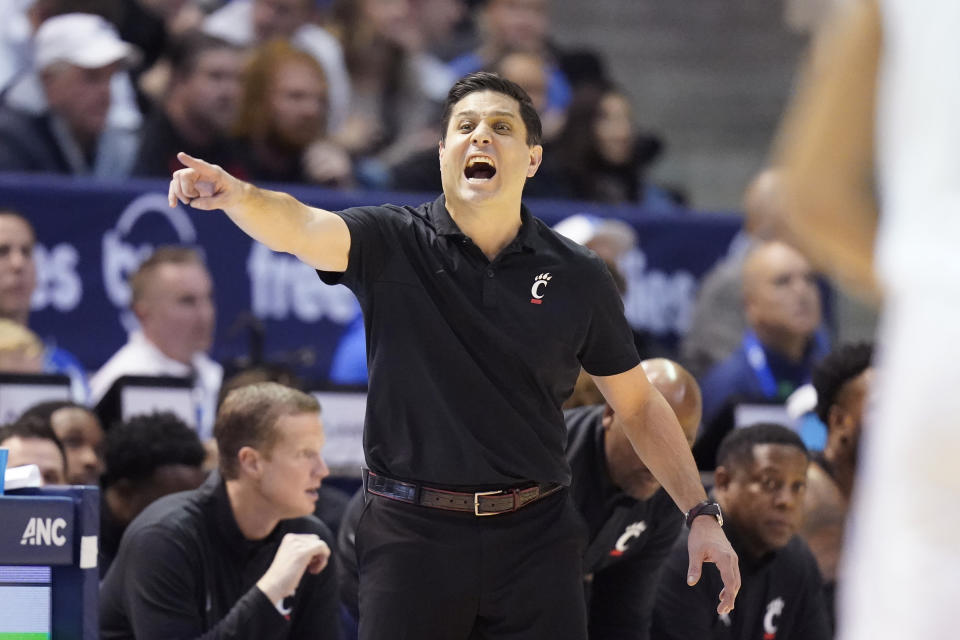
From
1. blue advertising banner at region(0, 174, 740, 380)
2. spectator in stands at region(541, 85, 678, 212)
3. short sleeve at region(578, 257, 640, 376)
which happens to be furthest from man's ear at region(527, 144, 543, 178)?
spectator in stands at region(541, 85, 678, 212)

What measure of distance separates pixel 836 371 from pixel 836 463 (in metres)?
0.37

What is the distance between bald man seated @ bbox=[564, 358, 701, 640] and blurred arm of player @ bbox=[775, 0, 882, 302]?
3080 millimetres

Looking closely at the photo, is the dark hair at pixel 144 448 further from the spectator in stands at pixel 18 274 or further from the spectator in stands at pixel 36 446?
the spectator in stands at pixel 18 274

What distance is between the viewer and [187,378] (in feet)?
20.5

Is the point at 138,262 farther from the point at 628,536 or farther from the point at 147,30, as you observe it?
the point at 628,536

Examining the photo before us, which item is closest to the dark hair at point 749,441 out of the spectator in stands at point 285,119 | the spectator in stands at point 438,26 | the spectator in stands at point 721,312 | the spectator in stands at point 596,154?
the spectator in stands at point 721,312

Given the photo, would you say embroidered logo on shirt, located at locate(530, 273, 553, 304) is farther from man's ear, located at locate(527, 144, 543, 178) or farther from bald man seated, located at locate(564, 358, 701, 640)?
bald man seated, located at locate(564, 358, 701, 640)

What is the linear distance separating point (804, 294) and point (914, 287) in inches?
258

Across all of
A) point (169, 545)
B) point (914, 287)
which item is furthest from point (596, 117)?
point (914, 287)

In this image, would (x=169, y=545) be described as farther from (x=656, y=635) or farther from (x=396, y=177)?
(x=396, y=177)

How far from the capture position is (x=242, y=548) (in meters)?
4.93

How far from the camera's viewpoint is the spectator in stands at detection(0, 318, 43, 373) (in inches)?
250

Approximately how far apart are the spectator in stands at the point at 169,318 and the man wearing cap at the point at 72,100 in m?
0.97

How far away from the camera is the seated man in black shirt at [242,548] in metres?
4.67
